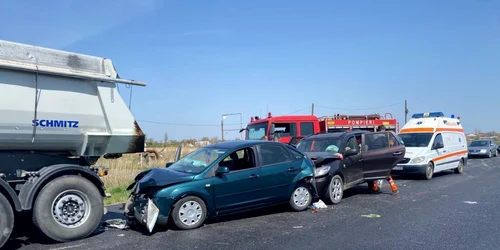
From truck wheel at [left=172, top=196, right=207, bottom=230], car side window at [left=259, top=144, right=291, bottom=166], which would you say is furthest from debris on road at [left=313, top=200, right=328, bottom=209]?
truck wheel at [left=172, top=196, right=207, bottom=230]

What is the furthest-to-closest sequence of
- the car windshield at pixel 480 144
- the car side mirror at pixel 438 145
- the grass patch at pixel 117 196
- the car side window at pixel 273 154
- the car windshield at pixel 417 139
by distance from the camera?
the car windshield at pixel 480 144, the car windshield at pixel 417 139, the car side mirror at pixel 438 145, the grass patch at pixel 117 196, the car side window at pixel 273 154

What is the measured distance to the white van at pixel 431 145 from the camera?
1562cm

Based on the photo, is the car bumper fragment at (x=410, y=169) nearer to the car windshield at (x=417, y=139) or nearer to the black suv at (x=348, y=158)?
the car windshield at (x=417, y=139)

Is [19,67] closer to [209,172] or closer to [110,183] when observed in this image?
[209,172]

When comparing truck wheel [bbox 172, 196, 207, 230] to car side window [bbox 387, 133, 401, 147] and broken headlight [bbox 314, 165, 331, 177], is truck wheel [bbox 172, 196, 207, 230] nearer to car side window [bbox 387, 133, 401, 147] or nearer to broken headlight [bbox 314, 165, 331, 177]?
broken headlight [bbox 314, 165, 331, 177]

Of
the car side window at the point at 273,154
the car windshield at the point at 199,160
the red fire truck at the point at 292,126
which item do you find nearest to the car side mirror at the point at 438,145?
the red fire truck at the point at 292,126

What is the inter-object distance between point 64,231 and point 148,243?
4.56ft

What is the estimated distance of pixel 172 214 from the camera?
293 inches

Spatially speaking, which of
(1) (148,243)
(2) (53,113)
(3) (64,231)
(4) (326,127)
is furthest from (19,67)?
(4) (326,127)

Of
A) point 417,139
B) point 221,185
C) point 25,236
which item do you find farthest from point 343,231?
point 417,139

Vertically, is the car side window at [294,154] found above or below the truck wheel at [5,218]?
above

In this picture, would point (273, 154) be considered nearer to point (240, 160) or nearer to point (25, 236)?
point (240, 160)

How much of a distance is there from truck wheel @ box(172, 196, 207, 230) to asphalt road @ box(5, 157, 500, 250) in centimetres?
16

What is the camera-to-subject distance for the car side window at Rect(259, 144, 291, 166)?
346 inches
